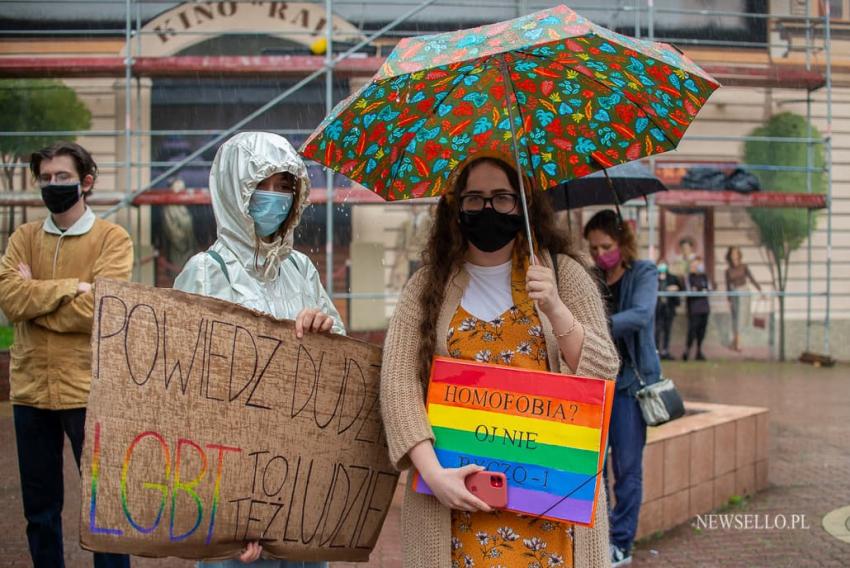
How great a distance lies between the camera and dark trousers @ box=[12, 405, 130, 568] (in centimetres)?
399

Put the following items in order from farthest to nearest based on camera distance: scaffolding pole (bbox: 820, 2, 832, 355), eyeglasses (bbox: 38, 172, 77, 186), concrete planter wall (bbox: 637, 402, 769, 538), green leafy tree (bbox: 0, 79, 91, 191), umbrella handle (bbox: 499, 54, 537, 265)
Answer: scaffolding pole (bbox: 820, 2, 832, 355) < green leafy tree (bbox: 0, 79, 91, 191) < concrete planter wall (bbox: 637, 402, 769, 538) < eyeglasses (bbox: 38, 172, 77, 186) < umbrella handle (bbox: 499, 54, 537, 265)

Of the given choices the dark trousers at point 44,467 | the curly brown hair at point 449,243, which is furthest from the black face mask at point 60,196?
the curly brown hair at point 449,243

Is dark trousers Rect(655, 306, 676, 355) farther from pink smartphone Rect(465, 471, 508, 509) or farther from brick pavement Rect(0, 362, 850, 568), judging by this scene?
pink smartphone Rect(465, 471, 508, 509)

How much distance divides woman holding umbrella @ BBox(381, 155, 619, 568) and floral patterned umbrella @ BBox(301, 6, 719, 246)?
196 millimetres

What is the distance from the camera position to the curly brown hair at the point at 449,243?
8.87 ft

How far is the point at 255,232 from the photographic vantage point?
2883 mm

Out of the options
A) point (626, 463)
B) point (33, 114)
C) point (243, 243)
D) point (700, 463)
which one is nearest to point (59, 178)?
point (243, 243)

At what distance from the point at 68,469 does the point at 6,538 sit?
171 cm

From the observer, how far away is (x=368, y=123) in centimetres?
288

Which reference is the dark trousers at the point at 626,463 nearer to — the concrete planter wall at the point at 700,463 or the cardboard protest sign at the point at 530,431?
the concrete planter wall at the point at 700,463

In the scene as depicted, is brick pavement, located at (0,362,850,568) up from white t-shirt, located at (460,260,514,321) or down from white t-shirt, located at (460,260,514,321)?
down

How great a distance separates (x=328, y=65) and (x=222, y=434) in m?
10.5

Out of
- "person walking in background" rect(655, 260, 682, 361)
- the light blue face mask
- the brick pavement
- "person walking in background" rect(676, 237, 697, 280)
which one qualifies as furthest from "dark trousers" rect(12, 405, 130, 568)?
"person walking in background" rect(676, 237, 697, 280)

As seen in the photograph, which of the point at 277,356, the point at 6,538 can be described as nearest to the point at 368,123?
the point at 277,356
